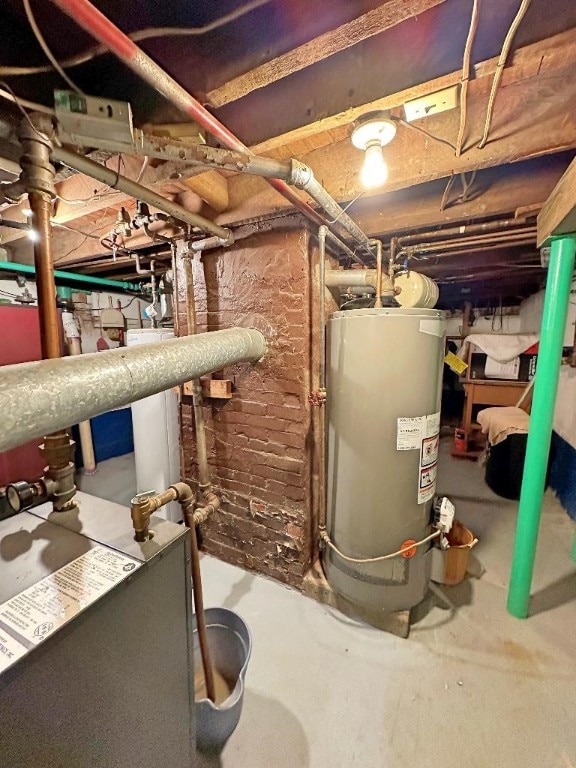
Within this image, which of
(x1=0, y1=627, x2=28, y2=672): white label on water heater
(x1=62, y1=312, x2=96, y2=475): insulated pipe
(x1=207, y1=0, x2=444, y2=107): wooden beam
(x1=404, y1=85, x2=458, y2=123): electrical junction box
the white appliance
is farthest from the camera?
(x1=62, y1=312, x2=96, y2=475): insulated pipe

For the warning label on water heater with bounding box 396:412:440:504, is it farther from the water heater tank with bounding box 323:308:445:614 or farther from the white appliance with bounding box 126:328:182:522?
the white appliance with bounding box 126:328:182:522

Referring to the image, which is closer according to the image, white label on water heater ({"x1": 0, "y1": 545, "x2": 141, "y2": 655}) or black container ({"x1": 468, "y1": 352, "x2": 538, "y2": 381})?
white label on water heater ({"x1": 0, "y1": 545, "x2": 141, "y2": 655})

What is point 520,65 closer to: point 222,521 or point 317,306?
point 317,306

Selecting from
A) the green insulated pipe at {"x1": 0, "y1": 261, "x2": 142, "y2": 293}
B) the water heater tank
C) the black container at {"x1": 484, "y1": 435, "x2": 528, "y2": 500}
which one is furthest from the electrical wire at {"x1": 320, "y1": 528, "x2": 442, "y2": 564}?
the green insulated pipe at {"x1": 0, "y1": 261, "x2": 142, "y2": 293}

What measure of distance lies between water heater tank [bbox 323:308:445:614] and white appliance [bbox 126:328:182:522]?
117cm

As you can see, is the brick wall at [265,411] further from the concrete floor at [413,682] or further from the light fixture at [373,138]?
the light fixture at [373,138]

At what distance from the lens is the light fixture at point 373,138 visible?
0.87m

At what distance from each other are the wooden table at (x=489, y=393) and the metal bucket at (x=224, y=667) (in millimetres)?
3606

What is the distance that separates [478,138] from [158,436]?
228 centimetres

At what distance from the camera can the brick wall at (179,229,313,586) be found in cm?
157

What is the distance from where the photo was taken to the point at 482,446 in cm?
403

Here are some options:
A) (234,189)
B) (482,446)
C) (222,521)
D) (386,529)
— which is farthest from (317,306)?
(482,446)

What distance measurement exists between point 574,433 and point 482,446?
1480mm

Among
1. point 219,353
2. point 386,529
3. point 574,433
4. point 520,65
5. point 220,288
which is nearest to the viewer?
point 520,65
